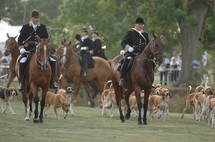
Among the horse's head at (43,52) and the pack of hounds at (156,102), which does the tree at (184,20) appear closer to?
the pack of hounds at (156,102)

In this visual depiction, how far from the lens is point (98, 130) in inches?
851

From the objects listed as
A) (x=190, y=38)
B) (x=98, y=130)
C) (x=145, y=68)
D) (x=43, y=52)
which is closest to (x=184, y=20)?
(x=190, y=38)

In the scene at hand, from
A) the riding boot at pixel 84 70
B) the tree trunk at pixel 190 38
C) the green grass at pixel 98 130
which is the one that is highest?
the tree trunk at pixel 190 38

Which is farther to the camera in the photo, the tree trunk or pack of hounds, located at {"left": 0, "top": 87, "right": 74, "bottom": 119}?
the tree trunk

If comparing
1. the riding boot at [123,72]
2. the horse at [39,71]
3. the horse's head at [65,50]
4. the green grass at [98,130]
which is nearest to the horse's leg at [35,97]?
the horse at [39,71]

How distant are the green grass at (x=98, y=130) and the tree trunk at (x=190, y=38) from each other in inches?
611

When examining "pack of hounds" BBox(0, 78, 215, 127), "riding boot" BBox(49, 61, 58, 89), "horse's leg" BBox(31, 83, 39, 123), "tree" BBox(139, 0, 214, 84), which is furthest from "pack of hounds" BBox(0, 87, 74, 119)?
"tree" BBox(139, 0, 214, 84)

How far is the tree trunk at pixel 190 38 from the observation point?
42562 millimetres

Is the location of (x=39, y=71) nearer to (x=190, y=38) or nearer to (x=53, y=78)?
(x=53, y=78)

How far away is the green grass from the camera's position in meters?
19.1

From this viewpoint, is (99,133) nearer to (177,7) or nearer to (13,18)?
(177,7)

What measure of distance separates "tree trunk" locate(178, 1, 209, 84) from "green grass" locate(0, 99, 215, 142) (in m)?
15.5

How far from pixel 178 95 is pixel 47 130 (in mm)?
16597

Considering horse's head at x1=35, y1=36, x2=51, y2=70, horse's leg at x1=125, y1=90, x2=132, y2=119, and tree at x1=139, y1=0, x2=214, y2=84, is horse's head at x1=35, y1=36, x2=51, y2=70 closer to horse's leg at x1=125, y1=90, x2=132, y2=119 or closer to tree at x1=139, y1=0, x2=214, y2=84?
horse's leg at x1=125, y1=90, x2=132, y2=119
